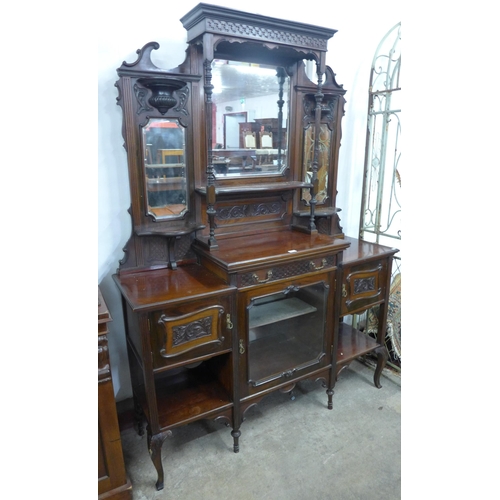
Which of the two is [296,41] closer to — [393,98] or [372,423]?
[393,98]

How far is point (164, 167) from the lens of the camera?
179cm

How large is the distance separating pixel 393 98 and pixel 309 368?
1.79 m

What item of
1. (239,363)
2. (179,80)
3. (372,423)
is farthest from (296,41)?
(372,423)

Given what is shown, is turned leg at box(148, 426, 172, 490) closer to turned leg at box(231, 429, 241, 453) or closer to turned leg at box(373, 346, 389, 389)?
turned leg at box(231, 429, 241, 453)

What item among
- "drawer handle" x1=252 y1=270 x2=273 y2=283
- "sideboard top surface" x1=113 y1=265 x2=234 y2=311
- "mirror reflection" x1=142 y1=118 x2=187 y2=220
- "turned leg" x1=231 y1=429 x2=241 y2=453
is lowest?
"turned leg" x1=231 y1=429 x2=241 y2=453

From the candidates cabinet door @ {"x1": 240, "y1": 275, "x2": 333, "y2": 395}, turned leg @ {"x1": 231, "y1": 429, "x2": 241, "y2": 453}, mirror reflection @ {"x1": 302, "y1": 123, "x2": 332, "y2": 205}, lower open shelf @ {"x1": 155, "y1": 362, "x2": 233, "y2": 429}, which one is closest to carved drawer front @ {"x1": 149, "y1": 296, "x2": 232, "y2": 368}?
cabinet door @ {"x1": 240, "y1": 275, "x2": 333, "y2": 395}

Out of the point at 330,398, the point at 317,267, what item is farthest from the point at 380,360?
the point at 317,267

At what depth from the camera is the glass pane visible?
185 centimetres

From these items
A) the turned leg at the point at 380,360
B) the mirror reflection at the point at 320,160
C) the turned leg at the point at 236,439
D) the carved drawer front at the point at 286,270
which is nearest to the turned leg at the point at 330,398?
the turned leg at the point at 380,360

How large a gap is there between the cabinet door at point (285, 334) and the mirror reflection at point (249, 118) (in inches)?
27.0

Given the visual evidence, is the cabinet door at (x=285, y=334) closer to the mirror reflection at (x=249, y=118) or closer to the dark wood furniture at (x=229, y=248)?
the dark wood furniture at (x=229, y=248)

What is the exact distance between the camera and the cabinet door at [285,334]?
1799 millimetres

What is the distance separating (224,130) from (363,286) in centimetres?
117

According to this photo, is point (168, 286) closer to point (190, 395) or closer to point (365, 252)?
point (190, 395)
